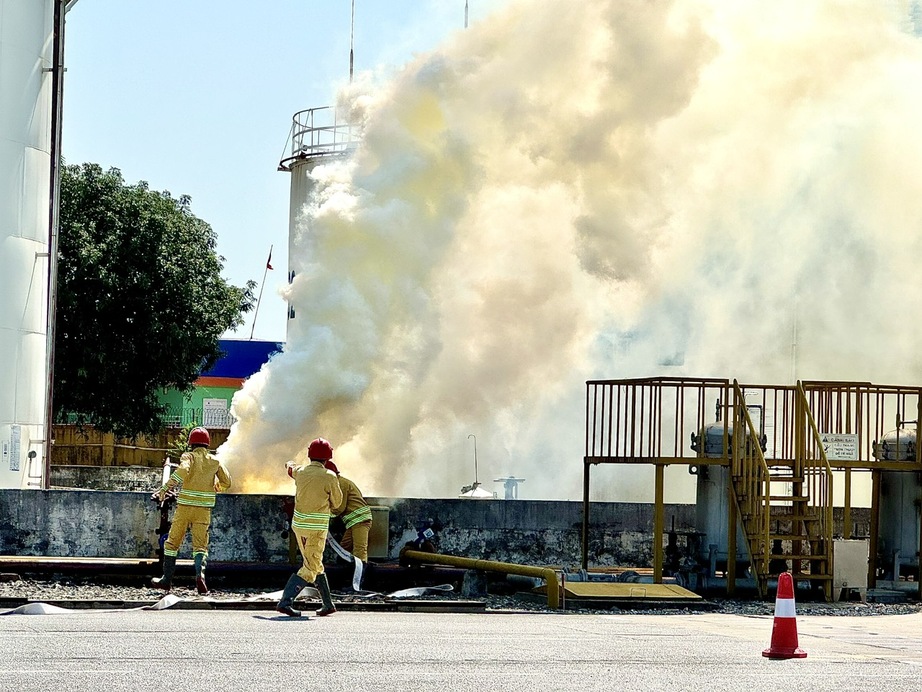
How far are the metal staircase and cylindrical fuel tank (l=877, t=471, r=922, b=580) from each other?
42.0 inches

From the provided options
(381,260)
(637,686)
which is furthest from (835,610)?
(381,260)

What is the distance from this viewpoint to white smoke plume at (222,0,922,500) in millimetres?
26047

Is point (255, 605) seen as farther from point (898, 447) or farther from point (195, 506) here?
point (898, 447)

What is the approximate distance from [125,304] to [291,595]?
90.4ft

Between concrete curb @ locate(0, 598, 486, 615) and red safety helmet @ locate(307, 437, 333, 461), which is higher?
red safety helmet @ locate(307, 437, 333, 461)

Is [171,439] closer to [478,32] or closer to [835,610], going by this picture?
[478,32]

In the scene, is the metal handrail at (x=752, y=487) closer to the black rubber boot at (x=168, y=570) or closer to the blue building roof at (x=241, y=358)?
the black rubber boot at (x=168, y=570)

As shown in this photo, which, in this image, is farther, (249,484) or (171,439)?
(171,439)

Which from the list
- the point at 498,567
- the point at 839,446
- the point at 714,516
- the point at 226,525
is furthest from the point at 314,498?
the point at 839,446

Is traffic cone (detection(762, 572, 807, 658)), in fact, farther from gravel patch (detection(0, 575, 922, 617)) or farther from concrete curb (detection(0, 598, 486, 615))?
gravel patch (detection(0, 575, 922, 617))

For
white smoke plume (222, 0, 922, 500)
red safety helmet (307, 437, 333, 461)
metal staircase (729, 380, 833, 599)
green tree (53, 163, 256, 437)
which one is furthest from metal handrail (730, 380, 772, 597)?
green tree (53, 163, 256, 437)

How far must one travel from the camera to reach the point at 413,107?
85.6 feet

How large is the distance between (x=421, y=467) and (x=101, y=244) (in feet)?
33.3

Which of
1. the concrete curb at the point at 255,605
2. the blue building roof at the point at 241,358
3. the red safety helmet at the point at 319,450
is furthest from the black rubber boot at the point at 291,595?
the blue building roof at the point at 241,358
